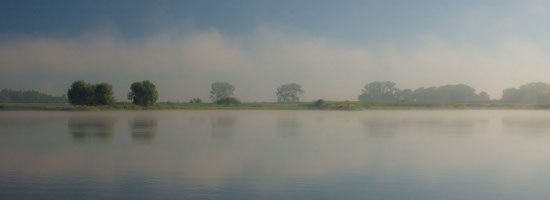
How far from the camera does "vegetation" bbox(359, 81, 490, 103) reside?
312 feet

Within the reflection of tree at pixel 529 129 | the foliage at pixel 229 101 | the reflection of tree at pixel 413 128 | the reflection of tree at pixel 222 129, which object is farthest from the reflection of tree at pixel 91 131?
the foliage at pixel 229 101

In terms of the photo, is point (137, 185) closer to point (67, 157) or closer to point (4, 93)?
point (67, 157)

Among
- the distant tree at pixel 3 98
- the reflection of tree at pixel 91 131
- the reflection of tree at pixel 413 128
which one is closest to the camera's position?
the reflection of tree at pixel 91 131

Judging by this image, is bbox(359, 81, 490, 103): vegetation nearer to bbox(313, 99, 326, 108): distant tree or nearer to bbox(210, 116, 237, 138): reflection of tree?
bbox(313, 99, 326, 108): distant tree

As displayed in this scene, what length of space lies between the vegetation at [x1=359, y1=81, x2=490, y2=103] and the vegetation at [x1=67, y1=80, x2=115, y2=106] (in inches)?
2508

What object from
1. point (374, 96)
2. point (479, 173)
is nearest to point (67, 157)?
point (479, 173)

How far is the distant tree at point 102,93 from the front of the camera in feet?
223

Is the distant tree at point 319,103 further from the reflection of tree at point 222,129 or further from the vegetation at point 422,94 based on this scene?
the reflection of tree at point 222,129

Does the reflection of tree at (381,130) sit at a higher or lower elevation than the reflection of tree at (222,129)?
lower

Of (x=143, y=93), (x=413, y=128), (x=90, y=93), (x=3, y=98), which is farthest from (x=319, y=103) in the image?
(x=3, y=98)

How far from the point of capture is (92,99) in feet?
223

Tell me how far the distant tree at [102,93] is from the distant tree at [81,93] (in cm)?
70

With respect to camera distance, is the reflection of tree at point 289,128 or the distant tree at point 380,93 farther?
the distant tree at point 380,93

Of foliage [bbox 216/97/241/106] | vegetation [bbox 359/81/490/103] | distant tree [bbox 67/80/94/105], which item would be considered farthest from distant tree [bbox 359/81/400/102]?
distant tree [bbox 67/80/94/105]
